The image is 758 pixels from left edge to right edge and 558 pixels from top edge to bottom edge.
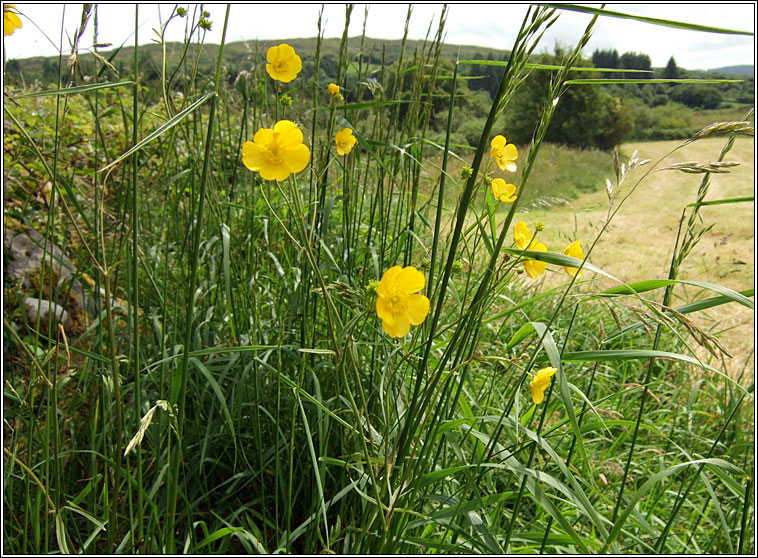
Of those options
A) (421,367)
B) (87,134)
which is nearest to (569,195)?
(87,134)

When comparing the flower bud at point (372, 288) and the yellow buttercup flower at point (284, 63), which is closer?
the flower bud at point (372, 288)

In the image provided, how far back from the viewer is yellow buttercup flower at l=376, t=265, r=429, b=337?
49 centimetres

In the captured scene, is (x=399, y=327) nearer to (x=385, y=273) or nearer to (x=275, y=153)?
(x=385, y=273)

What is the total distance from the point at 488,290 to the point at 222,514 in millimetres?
835

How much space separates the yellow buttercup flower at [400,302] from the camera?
1.61ft

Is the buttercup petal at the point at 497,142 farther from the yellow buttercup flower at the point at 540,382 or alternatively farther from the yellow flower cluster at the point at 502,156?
the yellow buttercup flower at the point at 540,382

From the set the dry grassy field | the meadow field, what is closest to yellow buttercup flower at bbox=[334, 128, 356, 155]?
the meadow field

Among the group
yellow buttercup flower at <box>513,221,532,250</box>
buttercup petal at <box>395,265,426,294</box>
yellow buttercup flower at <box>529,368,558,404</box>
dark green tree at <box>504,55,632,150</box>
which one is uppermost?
dark green tree at <box>504,55,632,150</box>

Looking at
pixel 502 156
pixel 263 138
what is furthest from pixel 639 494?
pixel 263 138

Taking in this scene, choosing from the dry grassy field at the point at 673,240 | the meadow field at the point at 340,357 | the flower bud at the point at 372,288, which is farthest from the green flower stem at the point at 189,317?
the dry grassy field at the point at 673,240

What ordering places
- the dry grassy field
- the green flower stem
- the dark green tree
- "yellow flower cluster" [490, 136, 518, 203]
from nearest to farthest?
the green flower stem → "yellow flower cluster" [490, 136, 518, 203] → the dry grassy field → the dark green tree

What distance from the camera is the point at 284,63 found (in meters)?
0.79

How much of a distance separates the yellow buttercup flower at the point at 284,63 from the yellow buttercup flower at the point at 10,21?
323mm

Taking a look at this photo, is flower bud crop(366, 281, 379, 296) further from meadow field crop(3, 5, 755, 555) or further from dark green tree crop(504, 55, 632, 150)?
dark green tree crop(504, 55, 632, 150)
